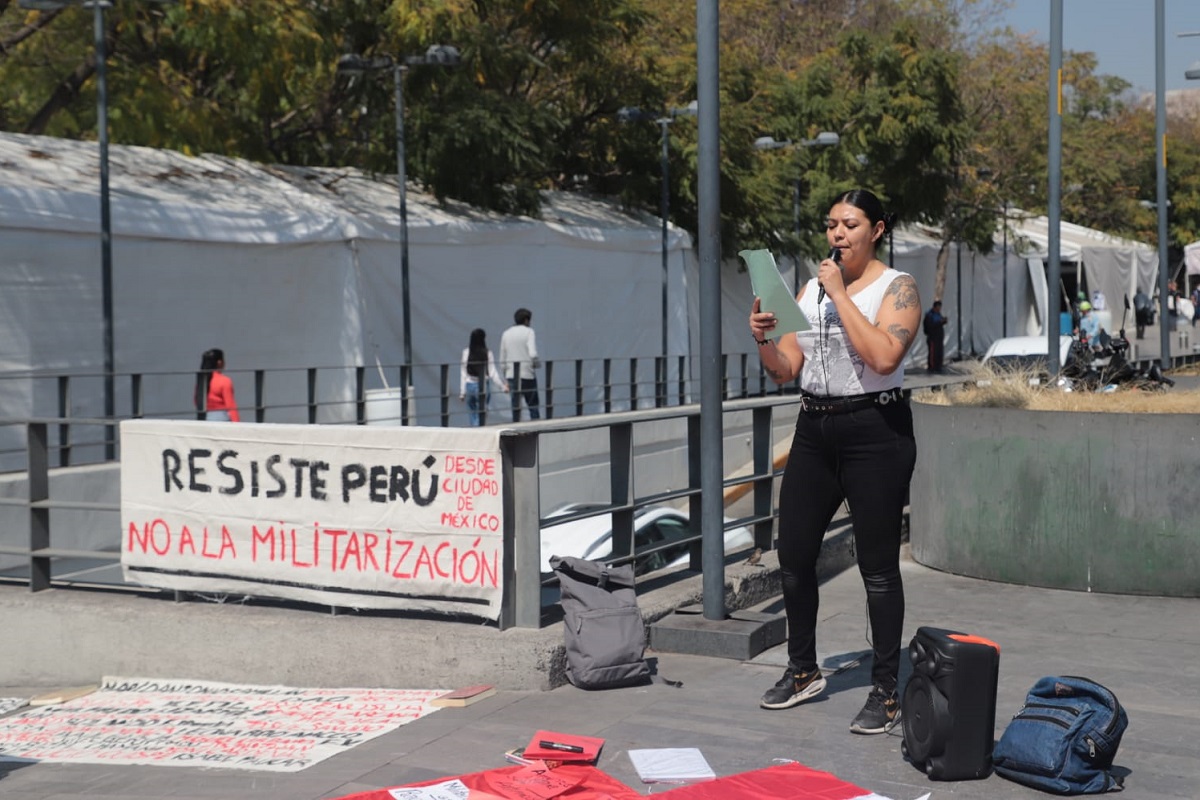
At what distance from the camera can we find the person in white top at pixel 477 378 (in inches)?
815

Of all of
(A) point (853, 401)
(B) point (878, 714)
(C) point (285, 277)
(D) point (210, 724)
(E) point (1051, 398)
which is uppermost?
(C) point (285, 277)

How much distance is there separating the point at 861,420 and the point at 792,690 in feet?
3.78

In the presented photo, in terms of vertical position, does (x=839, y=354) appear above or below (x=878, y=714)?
above

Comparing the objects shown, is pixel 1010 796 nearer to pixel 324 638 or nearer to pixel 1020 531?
pixel 324 638

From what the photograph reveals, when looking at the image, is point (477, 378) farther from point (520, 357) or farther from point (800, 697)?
point (800, 697)

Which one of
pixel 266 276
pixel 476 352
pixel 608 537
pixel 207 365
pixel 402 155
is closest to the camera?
pixel 608 537

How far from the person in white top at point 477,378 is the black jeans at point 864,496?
1515 cm

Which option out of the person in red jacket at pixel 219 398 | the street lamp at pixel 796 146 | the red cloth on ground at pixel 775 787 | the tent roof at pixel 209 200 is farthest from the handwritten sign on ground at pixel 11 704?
the street lamp at pixel 796 146

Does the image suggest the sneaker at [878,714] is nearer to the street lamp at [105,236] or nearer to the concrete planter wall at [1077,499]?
the concrete planter wall at [1077,499]

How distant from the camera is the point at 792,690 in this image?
5.64 meters

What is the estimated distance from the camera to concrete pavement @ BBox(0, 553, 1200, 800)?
16.1 feet

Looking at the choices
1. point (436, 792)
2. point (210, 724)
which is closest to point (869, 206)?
point (436, 792)

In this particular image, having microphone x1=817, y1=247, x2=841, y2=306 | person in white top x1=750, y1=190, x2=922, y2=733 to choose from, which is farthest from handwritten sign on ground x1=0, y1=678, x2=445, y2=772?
microphone x1=817, y1=247, x2=841, y2=306

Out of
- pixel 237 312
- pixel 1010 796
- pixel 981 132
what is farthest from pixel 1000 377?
pixel 981 132
